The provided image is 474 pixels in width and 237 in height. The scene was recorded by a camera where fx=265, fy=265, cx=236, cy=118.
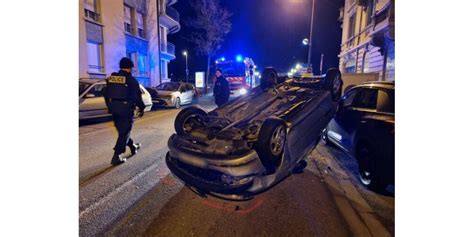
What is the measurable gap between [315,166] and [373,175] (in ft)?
3.97

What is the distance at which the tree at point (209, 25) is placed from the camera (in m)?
30.0

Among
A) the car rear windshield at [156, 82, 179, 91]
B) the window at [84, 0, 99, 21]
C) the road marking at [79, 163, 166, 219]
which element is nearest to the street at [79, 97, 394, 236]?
the road marking at [79, 163, 166, 219]

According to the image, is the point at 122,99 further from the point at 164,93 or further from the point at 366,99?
the point at 164,93

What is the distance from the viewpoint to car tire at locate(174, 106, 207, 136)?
3.41m

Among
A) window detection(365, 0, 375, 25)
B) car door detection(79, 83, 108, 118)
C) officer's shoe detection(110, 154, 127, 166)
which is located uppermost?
window detection(365, 0, 375, 25)

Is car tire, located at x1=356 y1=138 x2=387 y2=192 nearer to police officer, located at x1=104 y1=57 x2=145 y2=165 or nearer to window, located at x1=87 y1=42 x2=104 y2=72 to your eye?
police officer, located at x1=104 y1=57 x2=145 y2=165

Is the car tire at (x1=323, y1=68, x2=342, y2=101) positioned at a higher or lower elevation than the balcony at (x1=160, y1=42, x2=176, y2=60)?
lower

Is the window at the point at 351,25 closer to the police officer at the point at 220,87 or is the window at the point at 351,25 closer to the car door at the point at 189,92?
the car door at the point at 189,92

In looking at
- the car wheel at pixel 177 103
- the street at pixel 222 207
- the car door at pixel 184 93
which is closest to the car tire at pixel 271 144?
the street at pixel 222 207

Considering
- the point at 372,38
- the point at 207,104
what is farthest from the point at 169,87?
the point at 372,38

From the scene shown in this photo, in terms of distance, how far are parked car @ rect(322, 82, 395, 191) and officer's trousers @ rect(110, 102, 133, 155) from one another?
352cm
